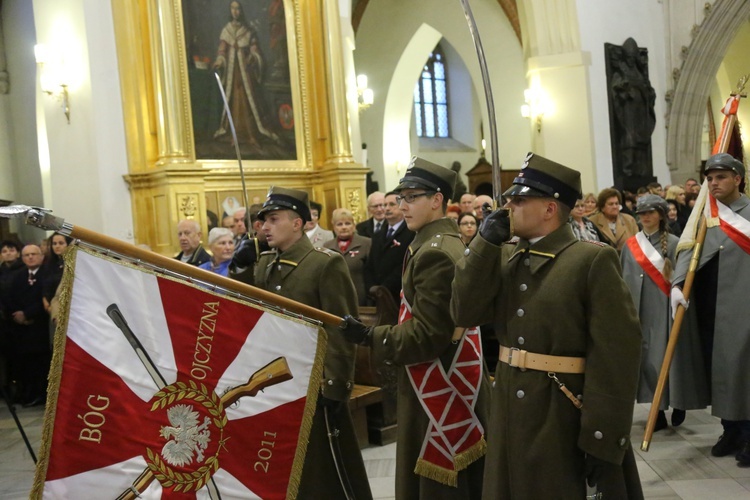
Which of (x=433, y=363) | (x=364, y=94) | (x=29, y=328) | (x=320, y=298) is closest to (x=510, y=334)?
(x=433, y=363)

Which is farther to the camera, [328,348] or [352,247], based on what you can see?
[352,247]

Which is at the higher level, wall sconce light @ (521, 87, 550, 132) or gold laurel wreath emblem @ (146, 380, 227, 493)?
wall sconce light @ (521, 87, 550, 132)

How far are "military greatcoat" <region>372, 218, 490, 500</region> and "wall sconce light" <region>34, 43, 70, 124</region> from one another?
6547 mm

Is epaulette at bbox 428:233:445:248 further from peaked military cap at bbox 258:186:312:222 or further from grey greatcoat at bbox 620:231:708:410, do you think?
grey greatcoat at bbox 620:231:708:410

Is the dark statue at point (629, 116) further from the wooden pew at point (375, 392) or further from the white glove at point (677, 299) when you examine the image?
the white glove at point (677, 299)

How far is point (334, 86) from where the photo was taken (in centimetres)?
984

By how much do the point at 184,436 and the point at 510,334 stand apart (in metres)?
1.08

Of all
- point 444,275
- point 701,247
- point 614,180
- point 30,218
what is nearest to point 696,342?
point 701,247

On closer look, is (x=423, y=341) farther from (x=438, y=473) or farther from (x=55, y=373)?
(x=55, y=373)

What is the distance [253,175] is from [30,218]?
7.10m

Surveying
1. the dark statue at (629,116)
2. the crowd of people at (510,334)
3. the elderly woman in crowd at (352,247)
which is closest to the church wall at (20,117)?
the elderly woman in crowd at (352,247)

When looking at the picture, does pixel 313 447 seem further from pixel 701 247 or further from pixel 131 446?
pixel 701 247

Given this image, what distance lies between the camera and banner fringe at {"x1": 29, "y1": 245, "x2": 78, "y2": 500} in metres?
2.33

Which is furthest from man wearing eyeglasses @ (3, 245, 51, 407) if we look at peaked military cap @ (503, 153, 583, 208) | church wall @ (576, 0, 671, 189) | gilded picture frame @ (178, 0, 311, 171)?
church wall @ (576, 0, 671, 189)
